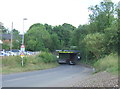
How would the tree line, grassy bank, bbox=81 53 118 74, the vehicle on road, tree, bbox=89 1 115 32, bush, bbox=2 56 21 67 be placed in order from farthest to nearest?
the vehicle on road < tree, bbox=89 1 115 32 < bush, bbox=2 56 21 67 < the tree line < grassy bank, bbox=81 53 118 74

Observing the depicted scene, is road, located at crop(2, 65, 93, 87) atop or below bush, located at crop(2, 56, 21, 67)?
below

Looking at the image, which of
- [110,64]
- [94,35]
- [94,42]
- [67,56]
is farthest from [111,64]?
[67,56]

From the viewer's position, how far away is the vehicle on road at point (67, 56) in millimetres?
57319

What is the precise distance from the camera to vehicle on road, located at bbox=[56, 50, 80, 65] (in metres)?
57.3

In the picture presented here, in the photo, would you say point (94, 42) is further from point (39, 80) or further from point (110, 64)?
point (39, 80)

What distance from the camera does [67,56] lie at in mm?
59281

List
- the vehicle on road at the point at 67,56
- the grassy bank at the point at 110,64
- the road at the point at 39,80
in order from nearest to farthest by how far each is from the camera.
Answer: the road at the point at 39,80 → the grassy bank at the point at 110,64 → the vehicle on road at the point at 67,56

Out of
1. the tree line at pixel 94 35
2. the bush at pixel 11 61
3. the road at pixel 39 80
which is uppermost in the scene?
the tree line at pixel 94 35

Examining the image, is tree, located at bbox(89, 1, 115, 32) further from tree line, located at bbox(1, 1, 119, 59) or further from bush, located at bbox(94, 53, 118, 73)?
bush, located at bbox(94, 53, 118, 73)

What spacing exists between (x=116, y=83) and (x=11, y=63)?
24389 millimetres

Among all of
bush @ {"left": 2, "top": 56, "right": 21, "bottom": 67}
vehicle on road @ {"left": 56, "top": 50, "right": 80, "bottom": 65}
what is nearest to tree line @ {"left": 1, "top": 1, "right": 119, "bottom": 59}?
vehicle on road @ {"left": 56, "top": 50, "right": 80, "bottom": 65}

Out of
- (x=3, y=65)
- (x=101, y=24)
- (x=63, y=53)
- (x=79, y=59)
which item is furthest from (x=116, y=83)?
(x=79, y=59)

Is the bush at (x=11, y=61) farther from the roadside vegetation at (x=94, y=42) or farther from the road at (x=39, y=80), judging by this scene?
the road at (x=39, y=80)

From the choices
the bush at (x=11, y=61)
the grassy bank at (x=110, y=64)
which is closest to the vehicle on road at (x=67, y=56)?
the bush at (x=11, y=61)
